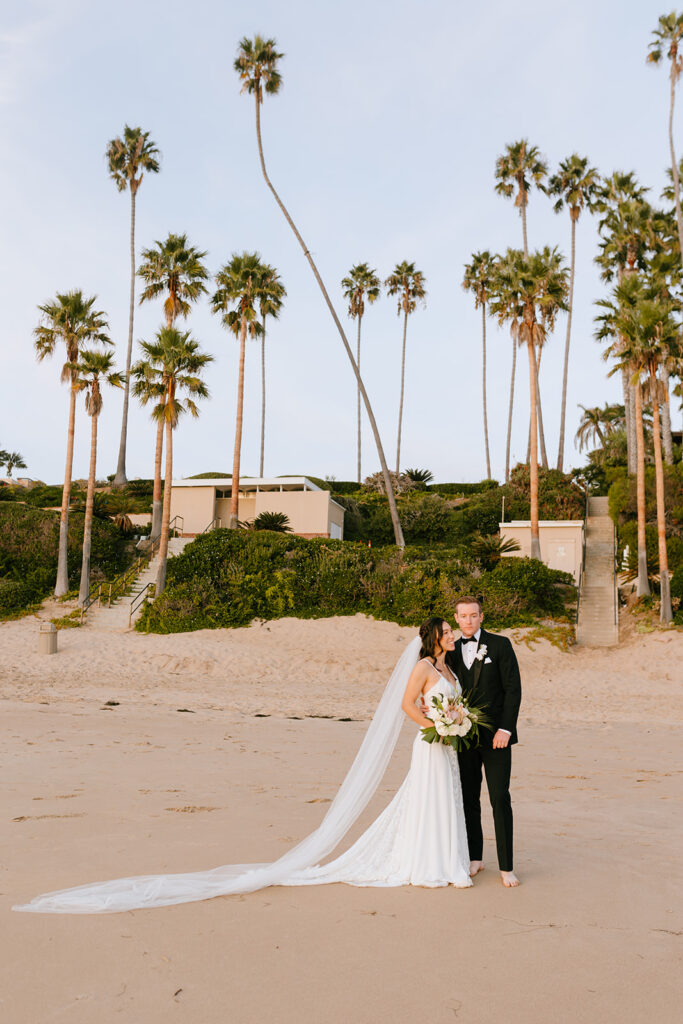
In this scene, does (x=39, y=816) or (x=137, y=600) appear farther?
(x=137, y=600)

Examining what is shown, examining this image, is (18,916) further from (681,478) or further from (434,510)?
(434,510)

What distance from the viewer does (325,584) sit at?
87.1 ft

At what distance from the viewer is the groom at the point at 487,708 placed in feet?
17.4

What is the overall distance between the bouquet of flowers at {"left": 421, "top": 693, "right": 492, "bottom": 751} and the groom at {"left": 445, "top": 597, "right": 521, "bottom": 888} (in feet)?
0.37

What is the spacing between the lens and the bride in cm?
473

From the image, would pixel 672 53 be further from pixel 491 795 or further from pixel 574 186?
pixel 491 795

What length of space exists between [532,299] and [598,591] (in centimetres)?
1176

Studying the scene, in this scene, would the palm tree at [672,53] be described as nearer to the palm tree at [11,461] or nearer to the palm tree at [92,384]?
the palm tree at [92,384]

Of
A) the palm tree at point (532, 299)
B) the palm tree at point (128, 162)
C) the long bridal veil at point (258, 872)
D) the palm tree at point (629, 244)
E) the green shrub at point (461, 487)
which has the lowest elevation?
the long bridal veil at point (258, 872)

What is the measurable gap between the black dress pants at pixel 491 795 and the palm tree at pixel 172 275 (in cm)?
3013

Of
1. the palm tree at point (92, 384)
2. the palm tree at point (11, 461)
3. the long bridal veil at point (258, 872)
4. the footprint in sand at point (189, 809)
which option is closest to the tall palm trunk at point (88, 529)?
the palm tree at point (92, 384)

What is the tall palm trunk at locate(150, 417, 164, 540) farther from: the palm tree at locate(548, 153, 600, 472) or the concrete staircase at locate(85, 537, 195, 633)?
the palm tree at locate(548, 153, 600, 472)

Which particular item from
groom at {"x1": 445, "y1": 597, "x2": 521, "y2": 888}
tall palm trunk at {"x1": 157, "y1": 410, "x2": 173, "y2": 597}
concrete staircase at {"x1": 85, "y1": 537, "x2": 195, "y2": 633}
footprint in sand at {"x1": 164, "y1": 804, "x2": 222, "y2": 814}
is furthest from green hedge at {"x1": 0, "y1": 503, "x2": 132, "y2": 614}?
groom at {"x1": 445, "y1": 597, "x2": 521, "y2": 888}

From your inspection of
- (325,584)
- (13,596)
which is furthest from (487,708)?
(13,596)
